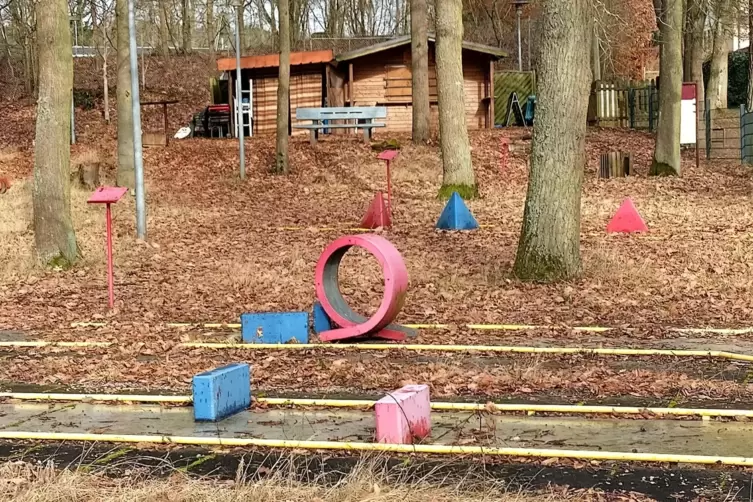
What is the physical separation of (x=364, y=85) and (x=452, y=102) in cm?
1428

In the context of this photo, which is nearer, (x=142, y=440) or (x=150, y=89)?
(x=142, y=440)

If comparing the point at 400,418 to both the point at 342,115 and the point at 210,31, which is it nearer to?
the point at 342,115

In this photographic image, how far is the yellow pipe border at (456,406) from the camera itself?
6.06m

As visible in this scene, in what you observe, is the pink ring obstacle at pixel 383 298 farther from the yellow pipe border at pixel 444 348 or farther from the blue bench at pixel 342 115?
the blue bench at pixel 342 115

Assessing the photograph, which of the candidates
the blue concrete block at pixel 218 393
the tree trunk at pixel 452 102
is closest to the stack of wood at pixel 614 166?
the tree trunk at pixel 452 102

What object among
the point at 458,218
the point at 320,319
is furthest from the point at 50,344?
Result: the point at 458,218

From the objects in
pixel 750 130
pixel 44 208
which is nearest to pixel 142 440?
pixel 44 208

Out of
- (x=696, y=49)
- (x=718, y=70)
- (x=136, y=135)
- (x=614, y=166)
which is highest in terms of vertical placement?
(x=696, y=49)

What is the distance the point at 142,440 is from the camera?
5781 millimetres

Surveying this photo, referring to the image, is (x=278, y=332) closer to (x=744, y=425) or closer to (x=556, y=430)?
(x=556, y=430)

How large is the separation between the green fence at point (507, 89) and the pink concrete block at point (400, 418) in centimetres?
3163

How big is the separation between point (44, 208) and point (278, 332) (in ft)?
19.8

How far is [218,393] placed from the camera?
6.28 meters

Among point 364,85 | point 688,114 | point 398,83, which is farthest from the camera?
point 364,85
